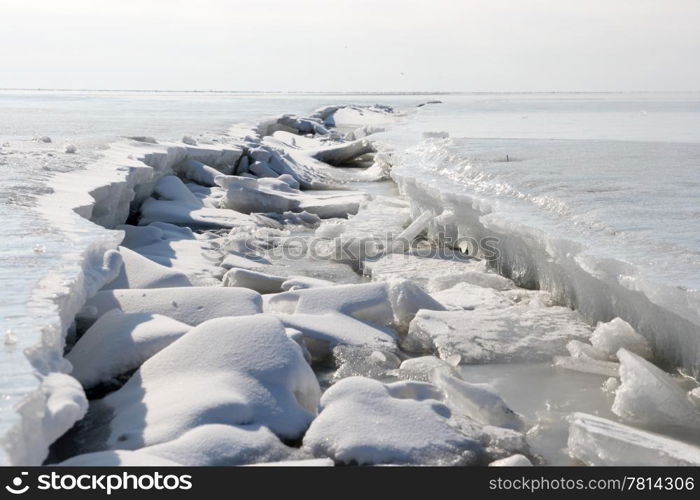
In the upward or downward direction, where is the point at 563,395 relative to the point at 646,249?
downward

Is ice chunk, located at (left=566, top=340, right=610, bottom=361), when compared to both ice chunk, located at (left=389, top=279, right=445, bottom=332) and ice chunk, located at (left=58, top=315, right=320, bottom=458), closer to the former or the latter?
ice chunk, located at (left=389, top=279, right=445, bottom=332)

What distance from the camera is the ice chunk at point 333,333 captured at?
412 cm

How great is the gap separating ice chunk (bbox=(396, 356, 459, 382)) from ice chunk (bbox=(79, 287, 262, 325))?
86 cm

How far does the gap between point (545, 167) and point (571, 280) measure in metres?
4.33

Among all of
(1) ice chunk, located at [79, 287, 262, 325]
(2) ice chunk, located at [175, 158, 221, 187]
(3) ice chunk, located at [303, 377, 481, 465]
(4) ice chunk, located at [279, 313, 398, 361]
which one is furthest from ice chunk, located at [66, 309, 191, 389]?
(2) ice chunk, located at [175, 158, 221, 187]

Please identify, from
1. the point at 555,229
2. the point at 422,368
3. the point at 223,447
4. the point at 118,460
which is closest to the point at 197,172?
the point at 555,229

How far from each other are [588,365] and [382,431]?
167 centimetres

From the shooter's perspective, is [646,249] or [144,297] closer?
[144,297]

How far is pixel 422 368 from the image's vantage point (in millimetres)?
3904

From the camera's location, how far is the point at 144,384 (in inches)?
123

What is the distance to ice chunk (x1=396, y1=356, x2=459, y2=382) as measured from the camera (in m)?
3.83

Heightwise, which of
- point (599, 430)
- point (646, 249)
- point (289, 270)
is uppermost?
point (646, 249)
